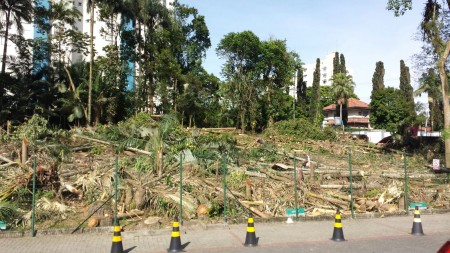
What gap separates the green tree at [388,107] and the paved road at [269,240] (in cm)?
6055

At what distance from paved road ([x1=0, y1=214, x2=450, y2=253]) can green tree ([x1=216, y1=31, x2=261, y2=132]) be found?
33.2 meters

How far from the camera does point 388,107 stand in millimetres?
69438

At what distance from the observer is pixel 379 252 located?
8523 mm

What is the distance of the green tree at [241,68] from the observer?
45188 mm

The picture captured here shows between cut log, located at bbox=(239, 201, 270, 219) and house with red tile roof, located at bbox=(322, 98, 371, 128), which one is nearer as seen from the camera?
cut log, located at bbox=(239, 201, 270, 219)

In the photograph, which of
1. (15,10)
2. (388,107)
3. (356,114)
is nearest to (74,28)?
(15,10)

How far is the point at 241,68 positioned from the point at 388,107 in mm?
33028

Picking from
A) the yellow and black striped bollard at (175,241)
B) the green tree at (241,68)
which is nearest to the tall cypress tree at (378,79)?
the green tree at (241,68)

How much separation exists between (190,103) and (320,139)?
13.4 metres

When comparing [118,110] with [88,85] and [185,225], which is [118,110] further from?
[185,225]

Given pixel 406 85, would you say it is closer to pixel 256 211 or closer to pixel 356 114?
pixel 356 114

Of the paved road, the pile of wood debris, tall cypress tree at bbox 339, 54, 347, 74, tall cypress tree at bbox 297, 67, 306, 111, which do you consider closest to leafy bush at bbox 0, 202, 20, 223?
the pile of wood debris

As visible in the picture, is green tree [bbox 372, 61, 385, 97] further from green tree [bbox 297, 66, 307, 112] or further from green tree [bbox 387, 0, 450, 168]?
green tree [bbox 387, 0, 450, 168]

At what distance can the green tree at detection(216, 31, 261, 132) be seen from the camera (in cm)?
4519
